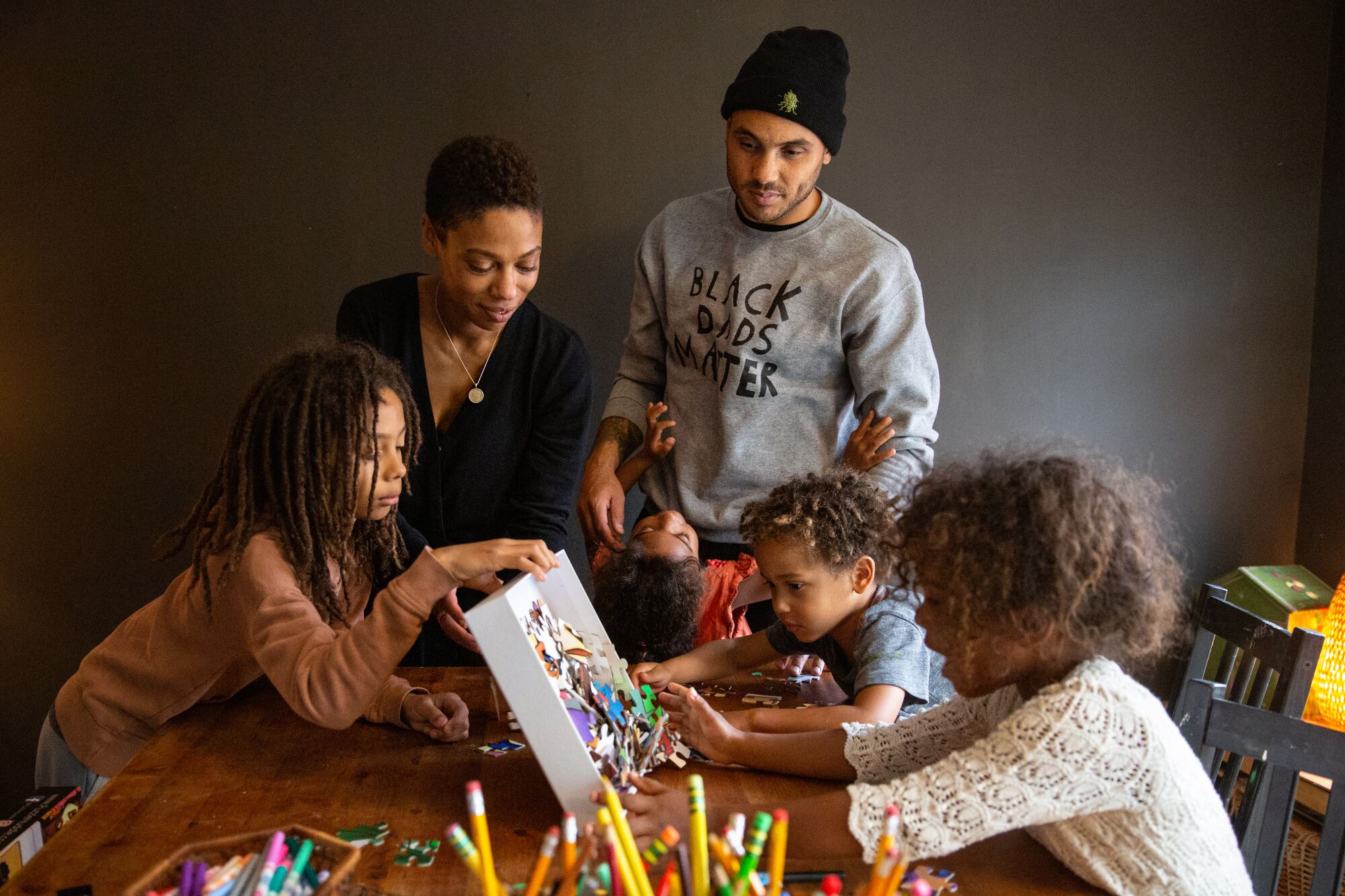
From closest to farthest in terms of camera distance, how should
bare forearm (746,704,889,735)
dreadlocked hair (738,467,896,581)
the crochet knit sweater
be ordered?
1. the crochet knit sweater
2. bare forearm (746,704,889,735)
3. dreadlocked hair (738,467,896,581)

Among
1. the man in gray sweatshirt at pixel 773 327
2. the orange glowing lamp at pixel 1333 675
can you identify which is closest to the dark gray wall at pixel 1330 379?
the orange glowing lamp at pixel 1333 675

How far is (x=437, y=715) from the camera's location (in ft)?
4.88

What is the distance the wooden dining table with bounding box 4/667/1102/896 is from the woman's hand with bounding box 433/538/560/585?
0.86 feet

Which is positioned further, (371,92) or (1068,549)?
(371,92)

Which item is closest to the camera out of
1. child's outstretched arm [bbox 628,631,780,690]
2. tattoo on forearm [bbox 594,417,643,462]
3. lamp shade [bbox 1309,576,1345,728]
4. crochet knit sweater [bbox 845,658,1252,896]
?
crochet knit sweater [bbox 845,658,1252,896]

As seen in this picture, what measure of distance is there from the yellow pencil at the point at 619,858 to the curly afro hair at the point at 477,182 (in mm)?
1380

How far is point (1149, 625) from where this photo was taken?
44.1 inches

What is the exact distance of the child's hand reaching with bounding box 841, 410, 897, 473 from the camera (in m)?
2.07

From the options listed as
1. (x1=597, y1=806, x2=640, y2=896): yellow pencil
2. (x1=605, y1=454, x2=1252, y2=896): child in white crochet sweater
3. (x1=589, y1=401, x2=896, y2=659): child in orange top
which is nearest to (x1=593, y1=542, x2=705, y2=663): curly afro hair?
(x1=589, y1=401, x2=896, y2=659): child in orange top

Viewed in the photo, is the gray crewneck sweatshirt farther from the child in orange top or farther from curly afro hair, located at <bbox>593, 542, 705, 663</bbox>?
curly afro hair, located at <bbox>593, 542, 705, 663</bbox>

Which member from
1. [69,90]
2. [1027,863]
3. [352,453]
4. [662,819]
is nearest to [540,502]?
[352,453]

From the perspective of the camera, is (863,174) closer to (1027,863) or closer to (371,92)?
(371,92)

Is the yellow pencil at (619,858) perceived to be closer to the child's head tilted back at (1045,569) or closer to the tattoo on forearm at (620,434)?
the child's head tilted back at (1045,569)

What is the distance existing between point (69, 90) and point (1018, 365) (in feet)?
8.22
